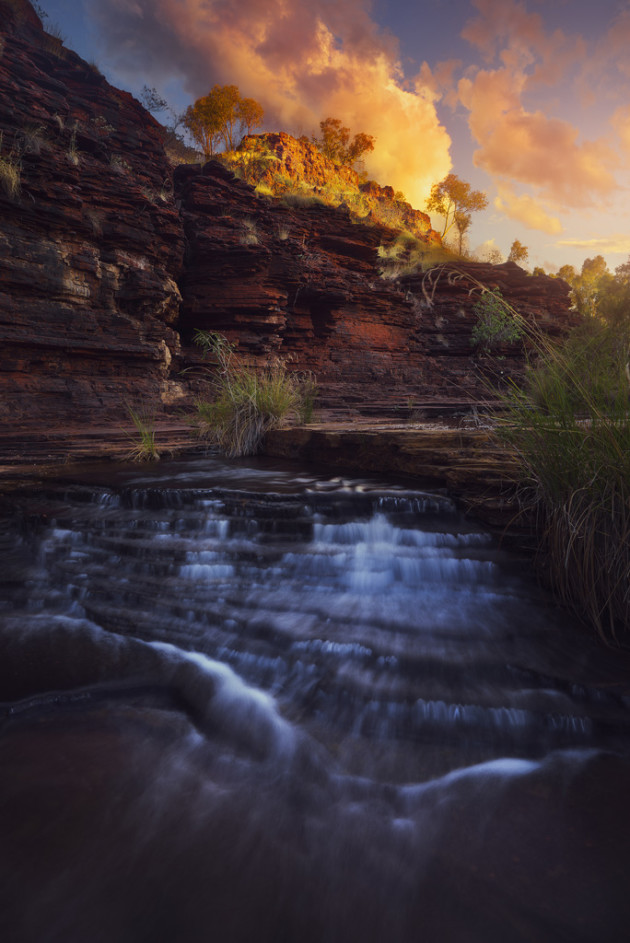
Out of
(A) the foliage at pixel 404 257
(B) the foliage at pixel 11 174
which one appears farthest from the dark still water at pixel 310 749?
(A) the foliage at pixel 404 257

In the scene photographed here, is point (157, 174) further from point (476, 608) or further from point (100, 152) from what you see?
point (476, 608)

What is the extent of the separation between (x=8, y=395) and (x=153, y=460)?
3895 millimetres

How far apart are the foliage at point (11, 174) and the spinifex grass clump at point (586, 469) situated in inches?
384

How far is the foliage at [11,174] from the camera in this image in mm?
8023

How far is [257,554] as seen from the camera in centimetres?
301

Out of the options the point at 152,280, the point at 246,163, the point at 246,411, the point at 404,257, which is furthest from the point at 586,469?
the point at 246,163

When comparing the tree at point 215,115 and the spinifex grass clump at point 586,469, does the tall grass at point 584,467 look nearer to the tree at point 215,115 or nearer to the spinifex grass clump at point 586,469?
the spinifex grass clump at point 586,469

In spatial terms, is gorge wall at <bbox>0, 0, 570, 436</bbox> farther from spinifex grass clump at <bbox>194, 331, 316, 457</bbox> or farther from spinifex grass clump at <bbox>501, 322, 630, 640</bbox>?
spinifex grass clump at <bbox>501, 322, 630, 640</bbox>

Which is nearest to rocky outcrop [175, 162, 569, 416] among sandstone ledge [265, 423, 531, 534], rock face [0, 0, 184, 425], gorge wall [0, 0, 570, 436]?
gorge wall [0, 0, 570, 436]

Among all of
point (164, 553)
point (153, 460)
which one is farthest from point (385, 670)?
point (153, 460)

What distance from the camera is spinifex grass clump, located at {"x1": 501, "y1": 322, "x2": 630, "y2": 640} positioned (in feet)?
6.82

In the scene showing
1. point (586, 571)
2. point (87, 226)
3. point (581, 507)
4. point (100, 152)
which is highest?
point (100, 152)

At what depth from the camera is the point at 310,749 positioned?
1.66 meters

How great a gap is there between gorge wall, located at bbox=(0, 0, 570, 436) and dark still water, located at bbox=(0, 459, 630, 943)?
Result: 231 inches
